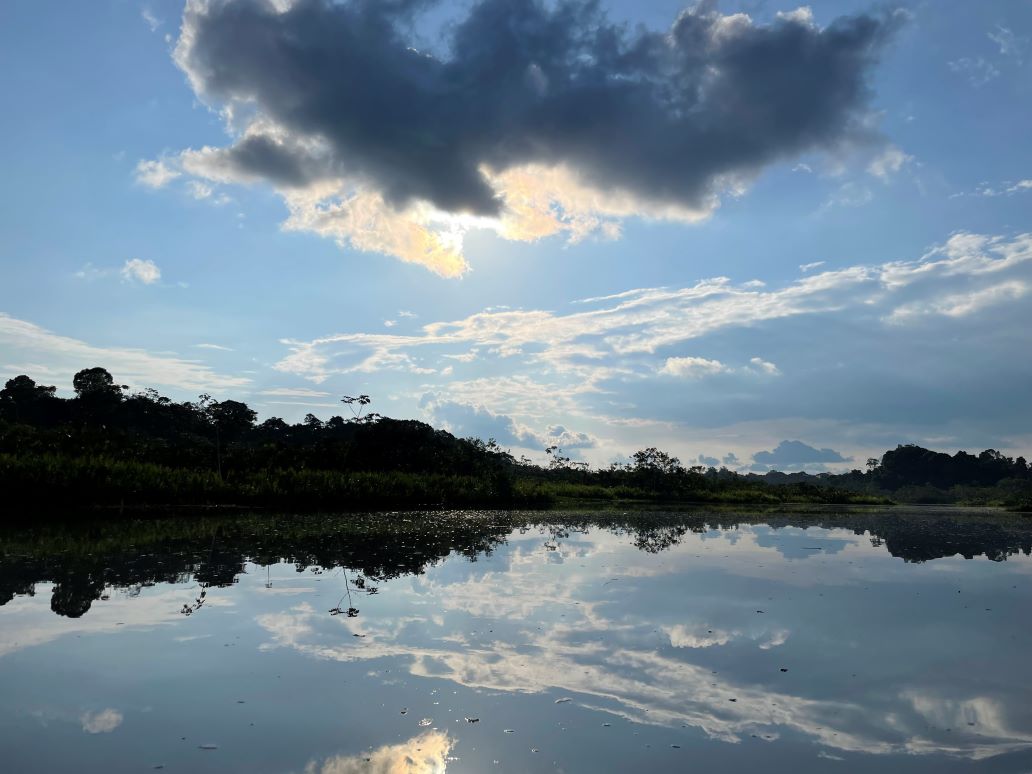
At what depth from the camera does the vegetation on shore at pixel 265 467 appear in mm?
20625

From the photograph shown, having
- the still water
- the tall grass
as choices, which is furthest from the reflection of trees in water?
the tall grass

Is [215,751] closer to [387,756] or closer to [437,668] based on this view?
[387,756]

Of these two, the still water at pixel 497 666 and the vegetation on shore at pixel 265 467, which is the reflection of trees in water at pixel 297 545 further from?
the vegetation on shore at pixel 265 467

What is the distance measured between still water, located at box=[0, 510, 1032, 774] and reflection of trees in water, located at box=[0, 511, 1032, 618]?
13cm

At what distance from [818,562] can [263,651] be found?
11.0 meters

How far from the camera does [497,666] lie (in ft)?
17.8

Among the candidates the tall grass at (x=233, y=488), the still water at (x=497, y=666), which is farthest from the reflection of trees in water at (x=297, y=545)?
the tall grass at (x=233, y=488)

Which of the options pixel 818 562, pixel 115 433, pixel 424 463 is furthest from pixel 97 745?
pixel 424 463

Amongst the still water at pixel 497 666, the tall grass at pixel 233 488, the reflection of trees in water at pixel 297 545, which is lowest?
the reflection of trees in water at pixel 297 545

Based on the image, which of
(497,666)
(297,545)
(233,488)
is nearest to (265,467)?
(233,488)

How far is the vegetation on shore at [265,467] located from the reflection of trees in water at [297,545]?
4.39 meters

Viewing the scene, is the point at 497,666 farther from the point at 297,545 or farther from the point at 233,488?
the point at 233,488

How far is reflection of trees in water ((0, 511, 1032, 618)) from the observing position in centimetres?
889

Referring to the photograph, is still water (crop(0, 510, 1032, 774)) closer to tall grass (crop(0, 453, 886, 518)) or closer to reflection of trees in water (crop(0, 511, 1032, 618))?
reflection of trees in water (crop(0, 511, 1032, 618))
